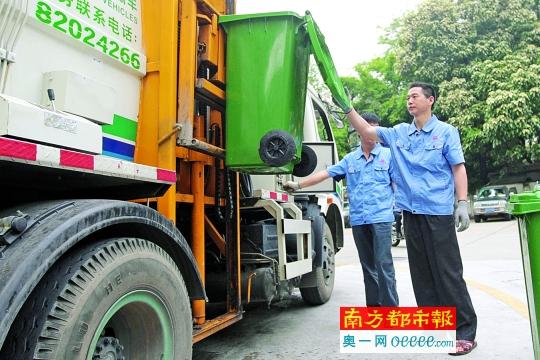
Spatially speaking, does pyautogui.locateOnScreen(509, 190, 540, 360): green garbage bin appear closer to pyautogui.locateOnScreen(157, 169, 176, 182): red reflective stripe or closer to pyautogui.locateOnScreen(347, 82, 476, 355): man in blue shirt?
pyautogui.locateOnScreen(347, 82, 476, 355): man in blue shirt

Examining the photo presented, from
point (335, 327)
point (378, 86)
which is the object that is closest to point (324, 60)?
point (335, 327)

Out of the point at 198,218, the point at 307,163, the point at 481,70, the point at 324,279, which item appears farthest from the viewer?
the point at 481,70

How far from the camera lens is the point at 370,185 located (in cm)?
419

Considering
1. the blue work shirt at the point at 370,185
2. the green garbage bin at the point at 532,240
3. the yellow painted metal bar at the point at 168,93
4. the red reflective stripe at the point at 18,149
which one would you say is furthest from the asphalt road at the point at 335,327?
the red reflective stripe at the point at 18,149

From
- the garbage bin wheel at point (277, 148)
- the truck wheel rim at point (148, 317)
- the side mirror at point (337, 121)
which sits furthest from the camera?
the side mirror at point (337, 121)

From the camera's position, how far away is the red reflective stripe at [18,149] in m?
1.58

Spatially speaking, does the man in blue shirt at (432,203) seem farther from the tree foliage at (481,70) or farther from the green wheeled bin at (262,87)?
the tree foliage at (481,70)

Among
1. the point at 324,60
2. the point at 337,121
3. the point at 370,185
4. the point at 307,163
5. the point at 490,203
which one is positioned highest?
the point at 490,203

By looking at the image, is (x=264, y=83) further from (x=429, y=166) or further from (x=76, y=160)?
(x=76, y=160)

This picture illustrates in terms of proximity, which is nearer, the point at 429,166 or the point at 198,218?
the point at 198,218

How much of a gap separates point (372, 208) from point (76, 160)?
2.74 m

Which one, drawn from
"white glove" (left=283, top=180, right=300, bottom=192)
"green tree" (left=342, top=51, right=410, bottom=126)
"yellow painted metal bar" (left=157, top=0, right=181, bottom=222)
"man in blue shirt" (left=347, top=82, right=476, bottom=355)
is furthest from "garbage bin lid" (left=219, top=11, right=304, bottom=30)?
"green tree" (left=342, top=51, right=410, bottom=126)

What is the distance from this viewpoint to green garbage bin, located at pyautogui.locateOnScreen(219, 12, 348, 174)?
9.81ft

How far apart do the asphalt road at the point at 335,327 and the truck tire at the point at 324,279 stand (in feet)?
0.31
